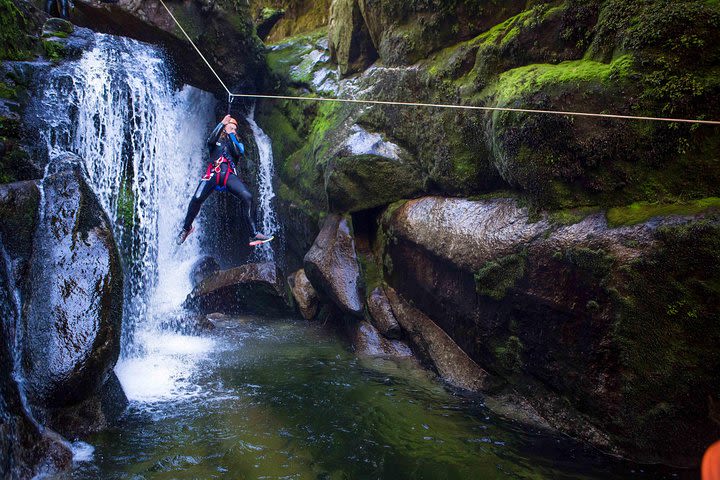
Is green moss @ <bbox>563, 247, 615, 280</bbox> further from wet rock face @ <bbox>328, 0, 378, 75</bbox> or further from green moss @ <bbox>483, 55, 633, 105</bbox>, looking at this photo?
wet rock face @ <bbox>328, 0, 378, 75</bbox>

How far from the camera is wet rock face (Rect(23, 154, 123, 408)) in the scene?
4.59 m

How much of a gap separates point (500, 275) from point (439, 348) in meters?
1.88

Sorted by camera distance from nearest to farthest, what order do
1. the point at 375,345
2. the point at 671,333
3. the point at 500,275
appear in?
the point at 671,333 → the point at 500,275 → the point at 375,345

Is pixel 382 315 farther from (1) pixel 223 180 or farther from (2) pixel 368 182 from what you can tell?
(1) pixel 223 180

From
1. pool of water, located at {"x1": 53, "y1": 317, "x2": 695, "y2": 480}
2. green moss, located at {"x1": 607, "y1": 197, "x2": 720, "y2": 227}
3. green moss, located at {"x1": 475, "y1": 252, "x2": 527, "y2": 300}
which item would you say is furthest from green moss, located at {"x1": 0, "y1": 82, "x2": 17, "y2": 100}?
green moss, located at {"x1": 607, "y1": 197, "x2": 720, "y2": 227}

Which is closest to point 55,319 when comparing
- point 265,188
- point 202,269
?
point 202,269

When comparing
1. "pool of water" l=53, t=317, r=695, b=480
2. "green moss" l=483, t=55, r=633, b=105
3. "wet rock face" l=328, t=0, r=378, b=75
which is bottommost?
"pool of water" l=53, t=317, r=695, b=480

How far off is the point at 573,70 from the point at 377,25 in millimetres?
5356

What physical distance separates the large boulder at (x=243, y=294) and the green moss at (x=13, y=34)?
574cm

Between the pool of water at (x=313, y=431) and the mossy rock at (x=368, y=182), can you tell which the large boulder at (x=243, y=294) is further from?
the pool of water at (x=313, y=431)

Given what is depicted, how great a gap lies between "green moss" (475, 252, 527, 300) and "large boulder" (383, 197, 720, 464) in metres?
0.01

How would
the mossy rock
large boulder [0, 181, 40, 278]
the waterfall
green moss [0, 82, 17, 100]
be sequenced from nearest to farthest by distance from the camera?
1. large boulder [0, 181, 40, 278]
2. green moss [0, 82, 17, 100]
3. the mossy rock
4. the waterfall

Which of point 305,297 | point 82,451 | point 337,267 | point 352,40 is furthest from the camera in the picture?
point 352,40

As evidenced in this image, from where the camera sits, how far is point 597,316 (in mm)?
4730
